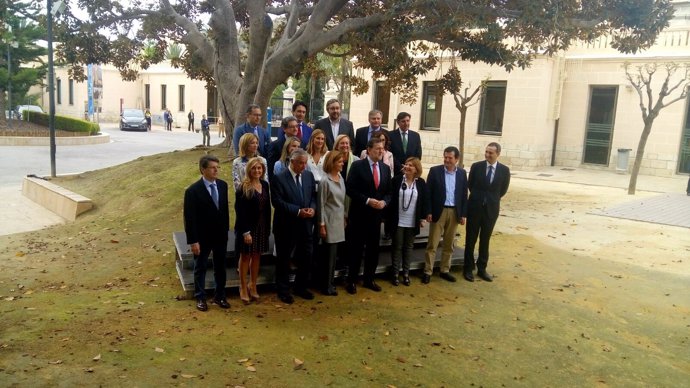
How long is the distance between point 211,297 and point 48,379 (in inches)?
79.7

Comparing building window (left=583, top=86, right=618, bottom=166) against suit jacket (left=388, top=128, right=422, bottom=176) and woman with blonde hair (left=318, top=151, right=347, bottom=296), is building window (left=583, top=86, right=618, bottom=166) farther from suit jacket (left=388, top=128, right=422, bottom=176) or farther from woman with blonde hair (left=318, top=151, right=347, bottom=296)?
woman with blonde hair (left=318, top=151, right=347, bottom=296)

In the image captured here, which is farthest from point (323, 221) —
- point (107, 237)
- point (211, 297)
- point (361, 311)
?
point (107, 237)

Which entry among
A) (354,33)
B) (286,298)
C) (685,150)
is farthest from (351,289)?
(685,150)

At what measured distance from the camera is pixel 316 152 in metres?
6.31

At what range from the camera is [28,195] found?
13.8 m

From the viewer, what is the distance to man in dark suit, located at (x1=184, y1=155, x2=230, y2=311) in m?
5.41

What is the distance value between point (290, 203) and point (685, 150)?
18.1 m

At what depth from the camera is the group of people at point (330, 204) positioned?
5.63 m

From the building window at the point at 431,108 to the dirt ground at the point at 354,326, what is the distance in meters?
14.5

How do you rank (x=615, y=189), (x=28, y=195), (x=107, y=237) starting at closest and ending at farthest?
(x=107, y=237)
(x=28, y=195)
(x=615, y=189)

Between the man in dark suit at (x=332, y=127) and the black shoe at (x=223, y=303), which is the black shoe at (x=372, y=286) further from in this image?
the man in dark suit at (x=332, y=127)

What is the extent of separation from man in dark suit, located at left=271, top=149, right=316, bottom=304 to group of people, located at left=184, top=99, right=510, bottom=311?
11mm

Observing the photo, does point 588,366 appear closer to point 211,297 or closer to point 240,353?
point 240,353

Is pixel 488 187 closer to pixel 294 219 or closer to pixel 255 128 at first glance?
pixel 294 219
